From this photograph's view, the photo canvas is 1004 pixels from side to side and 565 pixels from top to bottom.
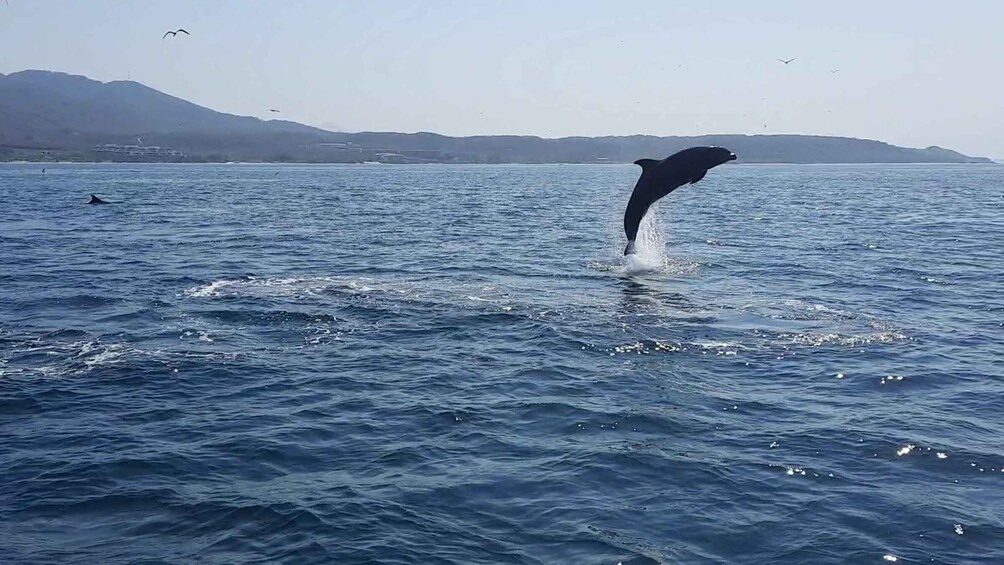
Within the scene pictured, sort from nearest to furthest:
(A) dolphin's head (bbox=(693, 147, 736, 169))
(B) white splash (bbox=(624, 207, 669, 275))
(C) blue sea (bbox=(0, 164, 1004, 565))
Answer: (C) blue sea (bbox=(0, 164, 1004, 565)) → (A) dolphin's head (bbox=(693, 147, 736, 169)) → (B) white splash (bbox=(624, 207, 669, 275))

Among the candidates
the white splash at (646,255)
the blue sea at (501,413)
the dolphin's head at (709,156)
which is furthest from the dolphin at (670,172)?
the blue sea at (501,413)

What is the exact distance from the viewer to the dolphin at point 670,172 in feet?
94.2

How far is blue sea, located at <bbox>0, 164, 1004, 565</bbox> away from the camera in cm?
1248

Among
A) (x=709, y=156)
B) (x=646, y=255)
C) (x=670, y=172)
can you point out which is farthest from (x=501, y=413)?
(x=646, y=255)

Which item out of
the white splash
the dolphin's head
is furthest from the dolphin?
the white splash

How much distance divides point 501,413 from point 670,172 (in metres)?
14.2

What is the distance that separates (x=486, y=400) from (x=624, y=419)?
→ 2845 millimetres

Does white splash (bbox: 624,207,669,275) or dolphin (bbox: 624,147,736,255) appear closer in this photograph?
dolphin (bbox: 624,147,736,255)

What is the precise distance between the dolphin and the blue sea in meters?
2.87

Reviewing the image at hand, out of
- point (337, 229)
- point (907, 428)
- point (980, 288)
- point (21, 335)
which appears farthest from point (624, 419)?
point (337, 229)

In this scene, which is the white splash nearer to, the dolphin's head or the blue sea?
the blue sea

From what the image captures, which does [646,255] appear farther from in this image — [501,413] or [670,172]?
[501,413]

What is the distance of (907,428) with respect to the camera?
54.2ft

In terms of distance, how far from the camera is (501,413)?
690 inches
